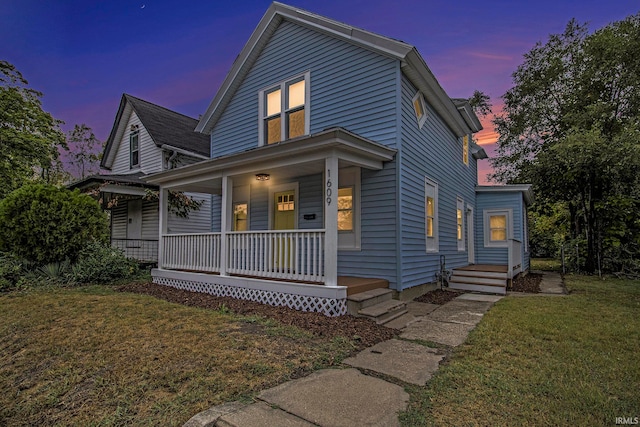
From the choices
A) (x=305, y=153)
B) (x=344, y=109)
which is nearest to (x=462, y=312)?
(x=305, y=153)

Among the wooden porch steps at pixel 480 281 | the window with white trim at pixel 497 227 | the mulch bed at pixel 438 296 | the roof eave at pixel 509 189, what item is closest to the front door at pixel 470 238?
the window with white trim at pixel 497 227

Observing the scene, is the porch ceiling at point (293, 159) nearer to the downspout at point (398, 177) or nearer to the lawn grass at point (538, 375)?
the downspout at point (398, 177)

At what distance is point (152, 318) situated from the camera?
5.02 meters

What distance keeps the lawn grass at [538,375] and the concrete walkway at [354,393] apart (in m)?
0.18

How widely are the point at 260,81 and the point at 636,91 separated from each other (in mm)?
15193

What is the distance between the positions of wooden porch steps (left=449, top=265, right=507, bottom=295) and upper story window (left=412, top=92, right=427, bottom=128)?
4274 millimetres

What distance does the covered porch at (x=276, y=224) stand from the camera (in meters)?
5.38

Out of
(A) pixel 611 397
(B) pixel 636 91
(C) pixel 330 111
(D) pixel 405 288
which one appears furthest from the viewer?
(B) pixel 636 91

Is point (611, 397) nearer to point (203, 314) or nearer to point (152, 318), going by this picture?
point (203, 314)

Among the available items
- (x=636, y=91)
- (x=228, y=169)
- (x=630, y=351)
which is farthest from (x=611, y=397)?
(x=636, y=91)

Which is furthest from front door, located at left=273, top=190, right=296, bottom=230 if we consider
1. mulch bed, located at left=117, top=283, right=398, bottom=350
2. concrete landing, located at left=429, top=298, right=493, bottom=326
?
concrete landing, located at left=429, top=298, right=493, bottom=326

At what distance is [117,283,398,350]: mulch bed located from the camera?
4341 millimetres

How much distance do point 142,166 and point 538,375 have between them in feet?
49.2

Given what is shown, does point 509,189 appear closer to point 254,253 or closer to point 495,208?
point 495,208
